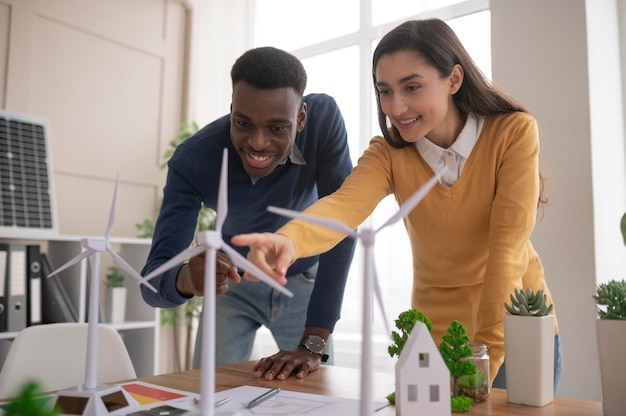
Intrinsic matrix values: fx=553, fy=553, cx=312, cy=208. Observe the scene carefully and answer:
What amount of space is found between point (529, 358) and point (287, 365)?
583 mm

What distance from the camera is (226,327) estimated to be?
203 cm

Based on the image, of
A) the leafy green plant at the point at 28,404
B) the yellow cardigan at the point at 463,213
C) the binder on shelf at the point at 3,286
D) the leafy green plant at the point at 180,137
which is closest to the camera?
the leafy green plant at the point at 28,404

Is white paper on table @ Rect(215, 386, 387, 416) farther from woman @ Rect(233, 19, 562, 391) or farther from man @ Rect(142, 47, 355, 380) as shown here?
woman @ Rect(233, 19, 562, 391)

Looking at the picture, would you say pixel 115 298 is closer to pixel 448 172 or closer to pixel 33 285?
pixel 33 285

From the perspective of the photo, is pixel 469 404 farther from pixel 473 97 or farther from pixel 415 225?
pixel 473 97

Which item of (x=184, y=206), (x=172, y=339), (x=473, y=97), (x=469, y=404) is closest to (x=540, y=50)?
(x=473, y=97)

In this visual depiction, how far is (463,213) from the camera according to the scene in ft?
4.87

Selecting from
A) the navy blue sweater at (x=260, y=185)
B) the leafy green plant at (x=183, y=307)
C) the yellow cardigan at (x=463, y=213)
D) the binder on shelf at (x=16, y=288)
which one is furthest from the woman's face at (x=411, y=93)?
the leafy green plant at (x=183, y=307)

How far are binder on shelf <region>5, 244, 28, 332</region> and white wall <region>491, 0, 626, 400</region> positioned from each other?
8.31 ft

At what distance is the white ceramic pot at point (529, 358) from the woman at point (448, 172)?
0.94ft

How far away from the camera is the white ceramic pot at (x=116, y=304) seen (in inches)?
134

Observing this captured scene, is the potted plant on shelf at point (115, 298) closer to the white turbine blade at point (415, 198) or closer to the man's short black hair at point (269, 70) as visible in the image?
the man's short black hair at point (269, 70)

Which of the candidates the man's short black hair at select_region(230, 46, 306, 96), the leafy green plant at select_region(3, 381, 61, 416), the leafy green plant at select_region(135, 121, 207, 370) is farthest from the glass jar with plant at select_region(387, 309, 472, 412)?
the leafy green plant at select_region(135, 121, 207, 370)

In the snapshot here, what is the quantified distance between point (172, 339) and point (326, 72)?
92.5 inches
